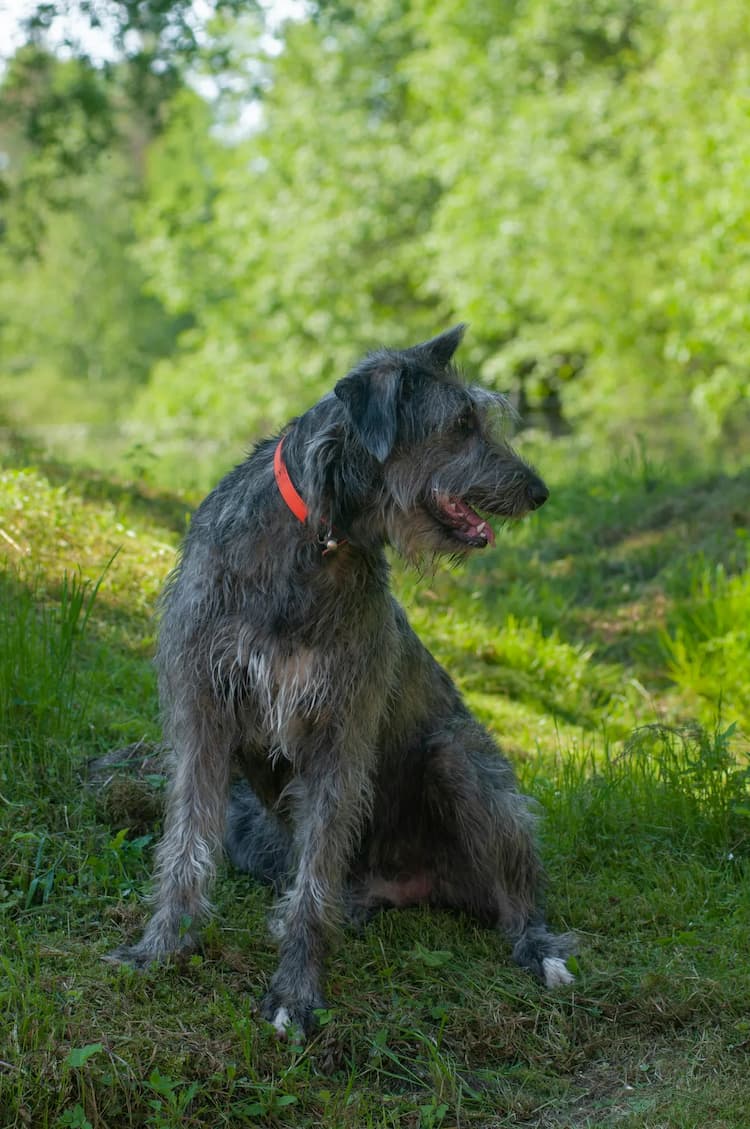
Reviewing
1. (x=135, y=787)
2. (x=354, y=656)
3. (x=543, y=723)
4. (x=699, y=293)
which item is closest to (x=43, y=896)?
(x=135, y=787)

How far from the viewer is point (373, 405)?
4062mm

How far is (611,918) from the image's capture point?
196 inches

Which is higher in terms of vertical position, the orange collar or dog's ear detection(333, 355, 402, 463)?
dog's ear detection(333, 355, 402, 463)

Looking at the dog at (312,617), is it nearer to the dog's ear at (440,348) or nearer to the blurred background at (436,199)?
the dog's ear at (440,348)

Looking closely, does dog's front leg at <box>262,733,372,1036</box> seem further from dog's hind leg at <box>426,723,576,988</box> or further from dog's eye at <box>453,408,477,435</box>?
dog's eye at <box>453,408,477,435</box>

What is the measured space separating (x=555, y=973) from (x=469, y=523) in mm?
1640

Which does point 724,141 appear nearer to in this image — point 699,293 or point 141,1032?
point 699,293

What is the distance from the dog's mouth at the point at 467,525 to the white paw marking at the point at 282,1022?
164 centimetres

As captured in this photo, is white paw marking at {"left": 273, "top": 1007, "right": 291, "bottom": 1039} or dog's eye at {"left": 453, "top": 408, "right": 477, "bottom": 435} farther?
dog's eye at {"left": 453, "top": 408, "right": 477, "bottom": 435}

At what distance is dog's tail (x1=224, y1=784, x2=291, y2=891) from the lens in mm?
4785

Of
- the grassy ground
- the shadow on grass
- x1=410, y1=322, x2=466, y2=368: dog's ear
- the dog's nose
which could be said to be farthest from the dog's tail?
the shadow on grass

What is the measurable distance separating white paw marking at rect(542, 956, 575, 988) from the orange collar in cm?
184

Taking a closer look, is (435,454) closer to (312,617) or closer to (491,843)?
(312,617)

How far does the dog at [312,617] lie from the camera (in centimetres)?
411
